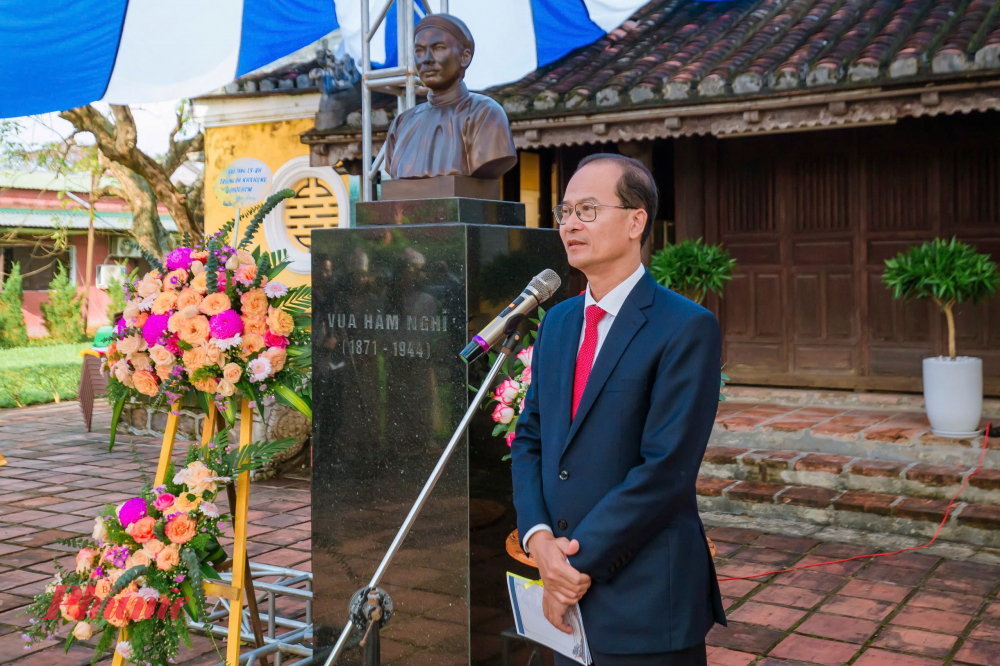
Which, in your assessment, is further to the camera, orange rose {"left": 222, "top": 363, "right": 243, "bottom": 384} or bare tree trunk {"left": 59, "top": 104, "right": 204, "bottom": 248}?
bare tree trunk {"left": 59, "top": 104, "right": 204, "bottom": 248}

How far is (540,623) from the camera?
2152mm

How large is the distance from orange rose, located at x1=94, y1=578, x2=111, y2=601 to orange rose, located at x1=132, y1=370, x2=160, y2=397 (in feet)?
2.26

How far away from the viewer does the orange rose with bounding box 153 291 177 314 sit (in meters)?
3.51

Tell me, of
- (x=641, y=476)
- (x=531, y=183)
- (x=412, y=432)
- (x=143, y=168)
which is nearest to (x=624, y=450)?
(x=641, y=476)

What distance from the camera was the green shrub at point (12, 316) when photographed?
19141 millimetres

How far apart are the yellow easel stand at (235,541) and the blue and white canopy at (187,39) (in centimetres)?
465

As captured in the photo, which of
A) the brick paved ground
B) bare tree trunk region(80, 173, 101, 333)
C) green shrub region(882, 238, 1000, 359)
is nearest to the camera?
the brick paved ground

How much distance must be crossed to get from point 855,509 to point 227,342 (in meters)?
4.14

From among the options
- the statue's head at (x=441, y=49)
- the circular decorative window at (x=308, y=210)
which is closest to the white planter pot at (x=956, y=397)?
the statue's head at (x=441, y=49)

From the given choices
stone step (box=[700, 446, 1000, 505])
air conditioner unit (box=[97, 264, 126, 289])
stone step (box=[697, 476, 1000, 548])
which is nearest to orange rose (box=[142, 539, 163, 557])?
stone step (box=[697, 476, 1000, 548])

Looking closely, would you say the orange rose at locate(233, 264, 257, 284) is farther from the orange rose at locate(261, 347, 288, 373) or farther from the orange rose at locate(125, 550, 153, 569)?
the orange rose at locate(125, 550, 153, 569)

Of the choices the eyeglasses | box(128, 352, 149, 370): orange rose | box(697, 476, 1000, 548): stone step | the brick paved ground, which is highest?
the eyeglasses

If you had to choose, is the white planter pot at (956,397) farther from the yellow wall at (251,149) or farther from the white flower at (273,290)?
the yellow wall at (251,149)

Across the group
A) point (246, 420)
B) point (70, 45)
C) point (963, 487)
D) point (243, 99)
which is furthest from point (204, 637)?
point (243, 99)
